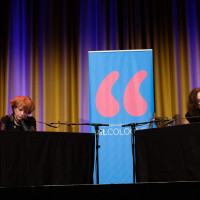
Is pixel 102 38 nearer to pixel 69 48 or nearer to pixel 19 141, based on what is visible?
pixel 69 48

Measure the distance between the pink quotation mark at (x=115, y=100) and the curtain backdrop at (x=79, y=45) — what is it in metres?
0.63

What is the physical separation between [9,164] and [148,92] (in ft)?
7.47

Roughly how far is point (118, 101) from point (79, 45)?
1.32 metres

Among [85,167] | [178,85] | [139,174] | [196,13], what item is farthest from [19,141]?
[196,13]

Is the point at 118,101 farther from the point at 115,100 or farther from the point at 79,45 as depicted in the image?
the point at 79,45

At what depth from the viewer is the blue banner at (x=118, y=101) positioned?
377cm

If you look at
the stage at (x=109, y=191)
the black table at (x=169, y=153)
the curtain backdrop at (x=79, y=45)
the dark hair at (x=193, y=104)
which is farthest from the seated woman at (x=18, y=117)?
the stage at (x=109, y=191)

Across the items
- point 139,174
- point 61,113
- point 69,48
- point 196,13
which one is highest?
point 196,13

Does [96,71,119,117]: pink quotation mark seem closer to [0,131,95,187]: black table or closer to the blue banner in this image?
the blue banner

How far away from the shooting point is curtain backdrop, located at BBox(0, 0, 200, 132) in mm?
4516

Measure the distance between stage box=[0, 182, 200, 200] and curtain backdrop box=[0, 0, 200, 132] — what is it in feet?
11.9

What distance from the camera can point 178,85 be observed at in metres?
4.47

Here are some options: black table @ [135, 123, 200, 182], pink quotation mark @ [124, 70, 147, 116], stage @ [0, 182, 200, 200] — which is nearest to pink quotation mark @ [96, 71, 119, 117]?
pink quotation mark @ [124, 70, 147, 116]

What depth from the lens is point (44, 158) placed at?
7.50ft
